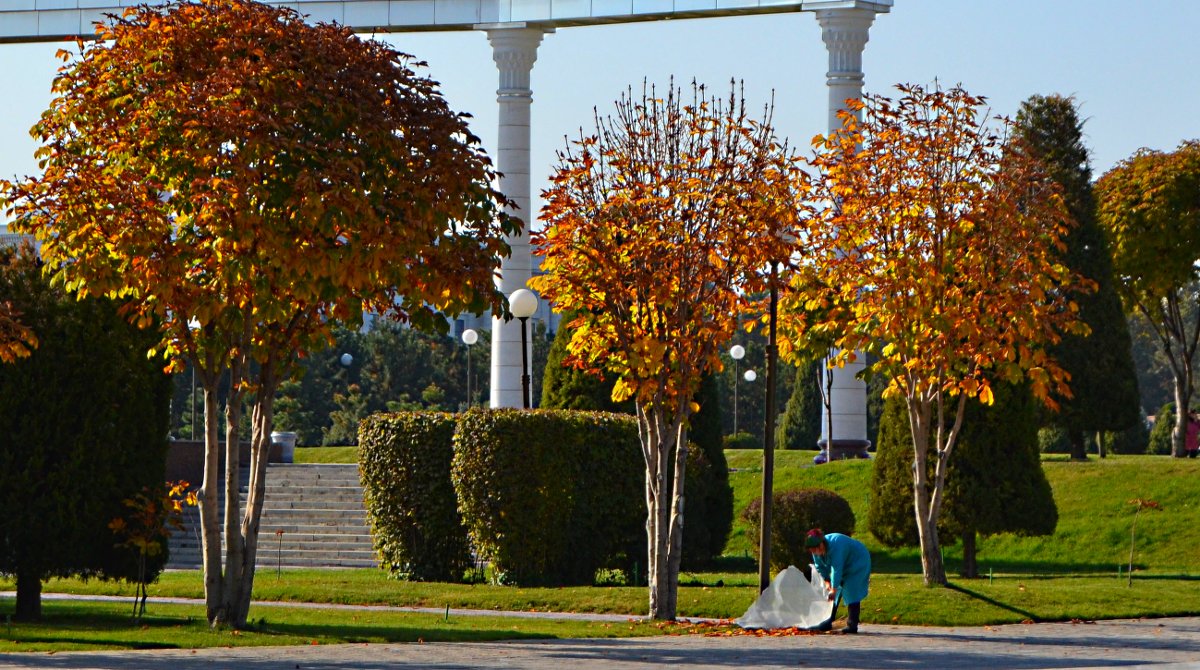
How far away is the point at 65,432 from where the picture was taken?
16.0 metres

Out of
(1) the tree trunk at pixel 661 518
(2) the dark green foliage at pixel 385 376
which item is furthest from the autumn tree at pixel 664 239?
(2) the dark green foliage at pixel 385 376

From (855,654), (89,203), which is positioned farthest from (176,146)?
(855,654)

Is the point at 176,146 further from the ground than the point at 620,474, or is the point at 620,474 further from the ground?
the point at 176,146

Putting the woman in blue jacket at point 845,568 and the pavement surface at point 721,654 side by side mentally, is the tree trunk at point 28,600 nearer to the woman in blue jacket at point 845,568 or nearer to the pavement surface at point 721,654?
the pavement surface at point 721,654

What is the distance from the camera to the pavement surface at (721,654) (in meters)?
12.5

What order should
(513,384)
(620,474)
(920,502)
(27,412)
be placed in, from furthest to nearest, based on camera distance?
1. (513,384)
2. (620,474)
3. (920,502)
4. (27,412)

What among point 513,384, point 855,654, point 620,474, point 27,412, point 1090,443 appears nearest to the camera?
point 855,654

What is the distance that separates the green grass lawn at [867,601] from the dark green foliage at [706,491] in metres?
0.59

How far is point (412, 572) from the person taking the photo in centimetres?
2248

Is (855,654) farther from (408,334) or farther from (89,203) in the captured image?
(408,334)

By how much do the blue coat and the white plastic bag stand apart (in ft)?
0.68

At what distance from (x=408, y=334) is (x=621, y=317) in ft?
137

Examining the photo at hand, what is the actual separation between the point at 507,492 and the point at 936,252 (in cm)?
665

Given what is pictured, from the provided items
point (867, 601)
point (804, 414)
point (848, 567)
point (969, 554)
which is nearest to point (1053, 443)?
point (804, 414)
